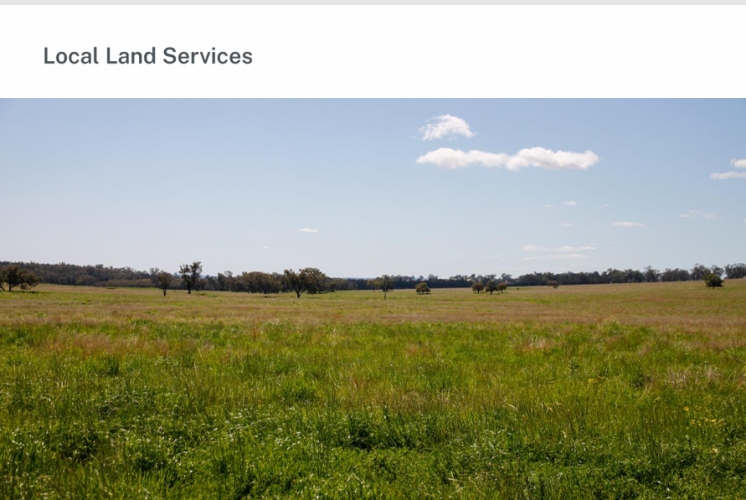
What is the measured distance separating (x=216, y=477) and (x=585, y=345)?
41.9ft

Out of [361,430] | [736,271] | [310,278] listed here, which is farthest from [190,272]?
[736,271]

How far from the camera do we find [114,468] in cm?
390

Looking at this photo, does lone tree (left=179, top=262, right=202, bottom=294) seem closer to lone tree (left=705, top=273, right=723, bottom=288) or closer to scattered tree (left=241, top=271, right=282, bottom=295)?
scattered tree (left=241, top=271, right=282, bottom=295)

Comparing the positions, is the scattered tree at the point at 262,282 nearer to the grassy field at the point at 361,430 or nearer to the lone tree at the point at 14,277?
the lone tree at the point at 14,277

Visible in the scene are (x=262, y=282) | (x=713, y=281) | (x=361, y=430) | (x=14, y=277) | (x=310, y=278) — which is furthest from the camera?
(x=262, y=282)

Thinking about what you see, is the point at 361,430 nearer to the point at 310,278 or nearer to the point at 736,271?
the point at 310,278

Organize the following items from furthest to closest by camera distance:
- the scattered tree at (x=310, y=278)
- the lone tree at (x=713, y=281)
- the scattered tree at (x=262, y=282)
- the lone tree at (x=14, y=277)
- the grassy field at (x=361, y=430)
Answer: the scattered tree at (x=262, y=282) → the scattered tree at (x=310, y=278) → the lone tree at (x=713, y=281) → the lone tree at (x=14, y=277) → the grassy field at (x=361, y=430)

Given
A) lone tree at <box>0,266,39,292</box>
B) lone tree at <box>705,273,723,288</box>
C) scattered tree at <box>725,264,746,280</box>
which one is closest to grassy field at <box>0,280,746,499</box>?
lone tree at <box>0,266,39,292</box>

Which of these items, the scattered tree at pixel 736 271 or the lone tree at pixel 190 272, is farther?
the scattered tree at pixel 736 271

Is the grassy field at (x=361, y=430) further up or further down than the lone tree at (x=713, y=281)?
further up

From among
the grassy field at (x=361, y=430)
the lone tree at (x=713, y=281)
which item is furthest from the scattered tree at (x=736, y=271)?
the grassy field at (x=361, y=430)

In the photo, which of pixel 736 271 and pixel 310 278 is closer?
pixel 310 278

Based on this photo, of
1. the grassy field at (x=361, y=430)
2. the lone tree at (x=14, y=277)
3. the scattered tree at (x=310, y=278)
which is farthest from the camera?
the scattered tree at (x=310, y=278)

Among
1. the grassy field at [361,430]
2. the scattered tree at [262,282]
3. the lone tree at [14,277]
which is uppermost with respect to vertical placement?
the lone tree at [14,277]
